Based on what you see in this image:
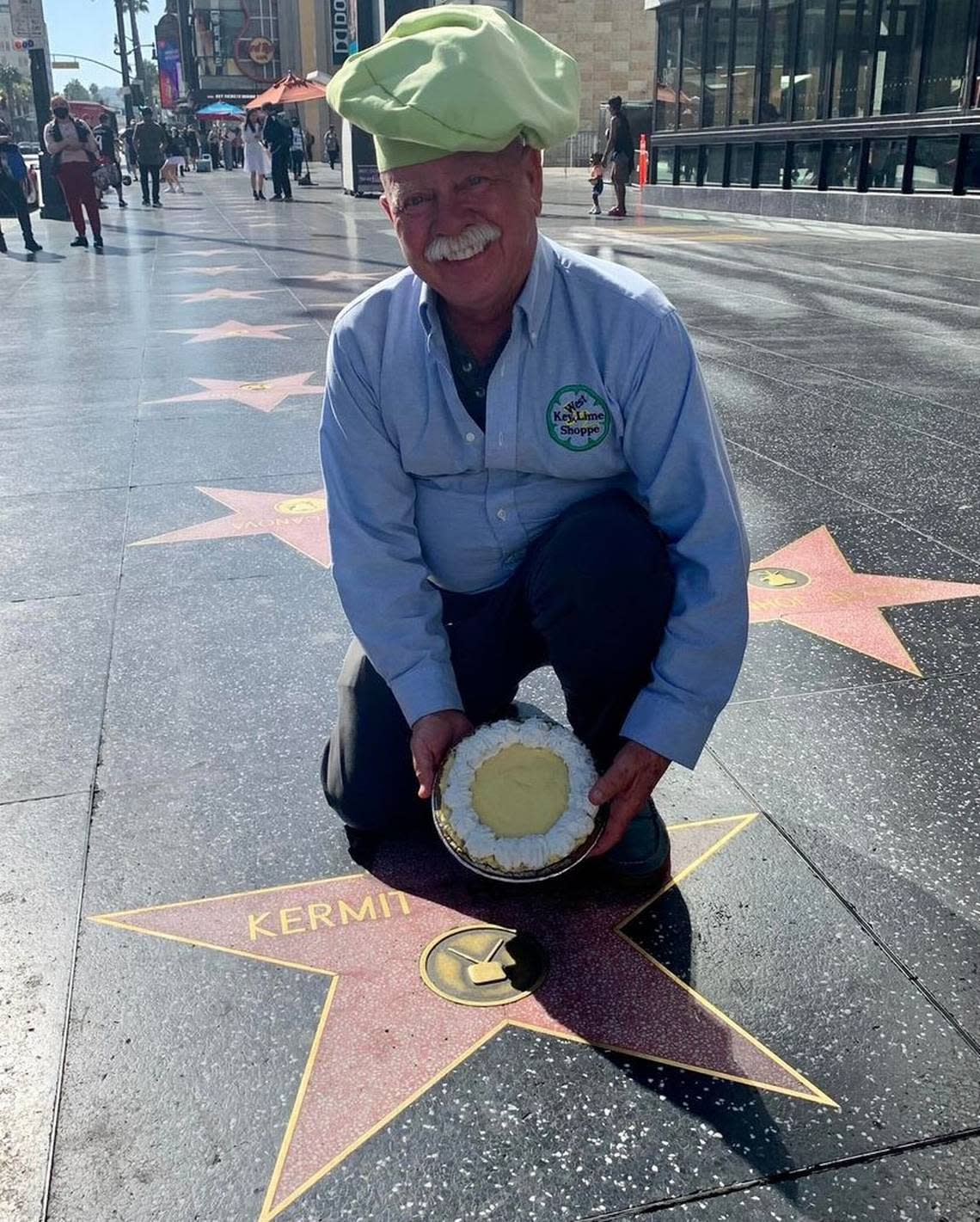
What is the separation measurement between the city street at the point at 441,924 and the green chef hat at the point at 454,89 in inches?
54.8

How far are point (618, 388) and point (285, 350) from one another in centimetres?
625

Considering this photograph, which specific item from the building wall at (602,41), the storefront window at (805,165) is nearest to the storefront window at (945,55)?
the storefront window at (805,165)

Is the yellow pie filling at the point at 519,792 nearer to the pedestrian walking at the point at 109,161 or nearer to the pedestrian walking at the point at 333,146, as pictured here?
the pedestrian walking at the point at 109,161

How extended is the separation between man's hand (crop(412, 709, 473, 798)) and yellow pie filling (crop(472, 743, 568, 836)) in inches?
4.2

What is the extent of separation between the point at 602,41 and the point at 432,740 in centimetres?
4936

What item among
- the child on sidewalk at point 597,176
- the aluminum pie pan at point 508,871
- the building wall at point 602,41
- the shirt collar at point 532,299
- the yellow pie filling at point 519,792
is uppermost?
the building wall at point 602,41

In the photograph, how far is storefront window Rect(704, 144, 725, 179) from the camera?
22.2 meters

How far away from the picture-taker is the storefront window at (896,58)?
1684 centimetres

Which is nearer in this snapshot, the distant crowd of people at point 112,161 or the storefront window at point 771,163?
the distant crowd of people at point 112,161

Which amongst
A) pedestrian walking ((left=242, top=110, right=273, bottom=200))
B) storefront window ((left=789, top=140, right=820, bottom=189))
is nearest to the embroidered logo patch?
storefront window ((left=789, top=140, right=820, bottom=189))

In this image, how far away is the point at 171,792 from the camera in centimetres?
264

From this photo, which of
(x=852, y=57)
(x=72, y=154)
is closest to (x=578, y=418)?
(x=72, y=154)

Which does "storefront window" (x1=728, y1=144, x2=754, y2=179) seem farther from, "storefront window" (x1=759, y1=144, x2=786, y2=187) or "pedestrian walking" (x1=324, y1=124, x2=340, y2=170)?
"pedestrian walking" (x1=324, y1=124, x2=340, y2=170)

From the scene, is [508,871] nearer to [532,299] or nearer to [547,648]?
[547,648]
